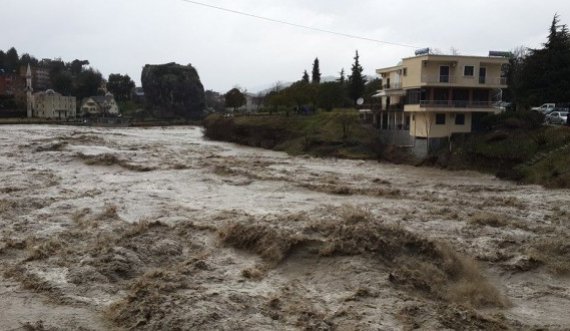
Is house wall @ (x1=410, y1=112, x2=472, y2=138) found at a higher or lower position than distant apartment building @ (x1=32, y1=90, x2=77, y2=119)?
lower

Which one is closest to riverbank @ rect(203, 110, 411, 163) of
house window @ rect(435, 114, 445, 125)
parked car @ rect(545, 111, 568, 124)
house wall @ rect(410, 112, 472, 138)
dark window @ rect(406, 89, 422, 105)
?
house wall @ rect(410, 112, 472, 138)

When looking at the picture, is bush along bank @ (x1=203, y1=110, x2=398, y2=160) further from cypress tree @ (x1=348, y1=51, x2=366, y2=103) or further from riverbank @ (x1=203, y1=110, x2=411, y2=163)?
cypress tree @ (x1=348, y1=51, x2=366, y2=103)

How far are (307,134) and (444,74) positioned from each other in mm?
15172

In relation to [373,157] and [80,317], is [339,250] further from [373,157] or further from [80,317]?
[373,157]

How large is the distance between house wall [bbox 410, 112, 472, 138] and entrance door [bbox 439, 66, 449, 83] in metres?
2.67

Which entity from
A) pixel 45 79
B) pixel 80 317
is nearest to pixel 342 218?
pixel 80 317

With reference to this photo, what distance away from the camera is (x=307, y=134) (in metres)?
50.8

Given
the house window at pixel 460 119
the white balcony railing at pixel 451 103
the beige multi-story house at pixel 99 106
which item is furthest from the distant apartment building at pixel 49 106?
the house window at pixel 460 119

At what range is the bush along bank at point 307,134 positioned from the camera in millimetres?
44969

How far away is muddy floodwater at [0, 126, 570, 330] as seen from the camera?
9.93 meters

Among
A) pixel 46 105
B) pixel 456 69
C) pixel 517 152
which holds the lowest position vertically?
pixel 517 152

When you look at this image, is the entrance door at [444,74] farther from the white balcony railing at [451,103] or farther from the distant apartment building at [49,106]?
the distant apartment building at [49,106]

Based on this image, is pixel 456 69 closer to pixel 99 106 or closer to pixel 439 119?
pixel 439 119

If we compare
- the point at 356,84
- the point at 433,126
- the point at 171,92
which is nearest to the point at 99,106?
the point at 171,92
